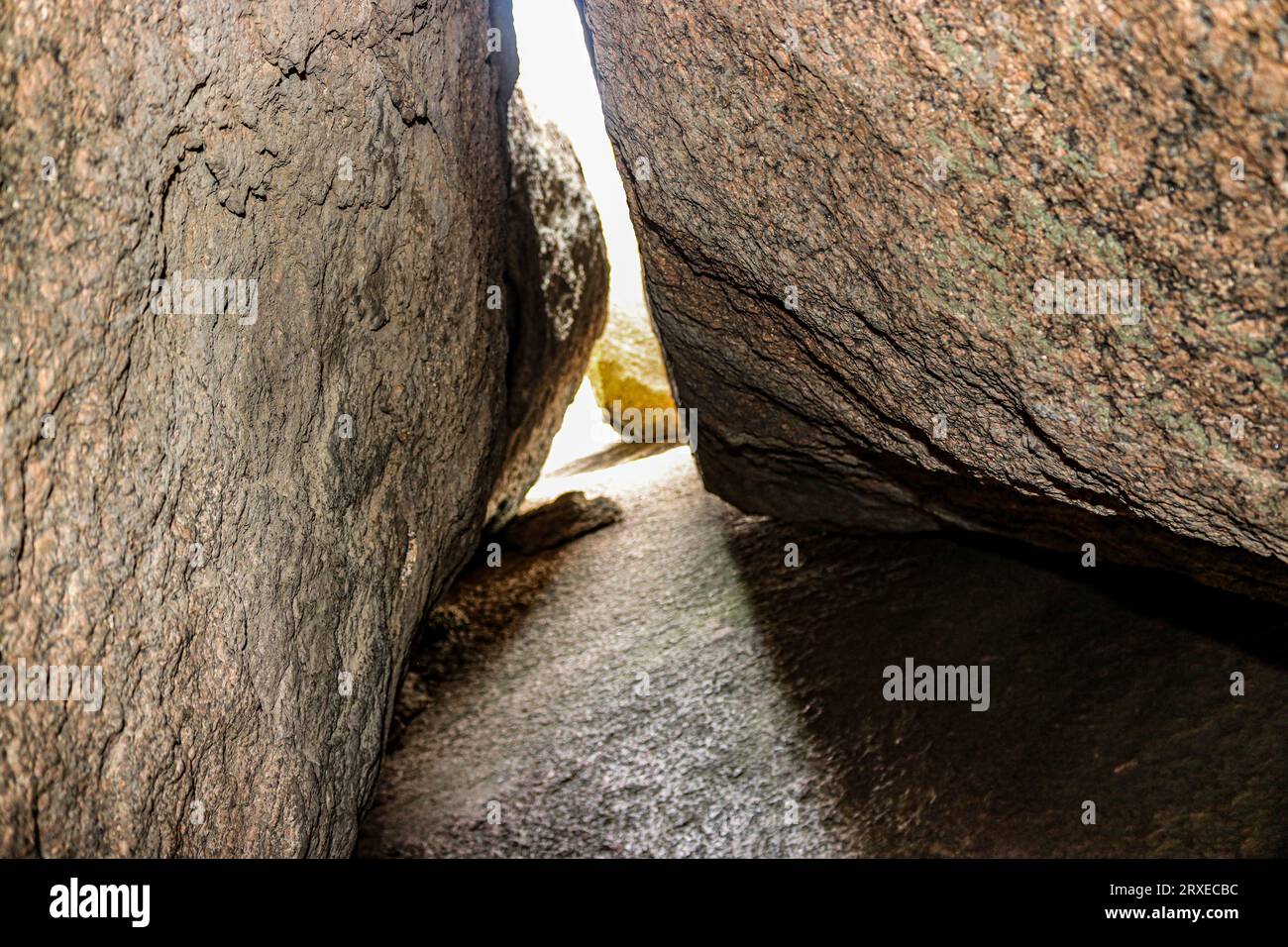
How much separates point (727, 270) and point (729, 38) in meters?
0.54

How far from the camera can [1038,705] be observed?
2.48m

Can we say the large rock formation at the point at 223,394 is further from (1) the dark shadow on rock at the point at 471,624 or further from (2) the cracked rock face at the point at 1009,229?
(1) the dark shadow on rock at the point at 471,624

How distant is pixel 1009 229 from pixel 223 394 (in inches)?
51.1

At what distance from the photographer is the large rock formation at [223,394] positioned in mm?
1288

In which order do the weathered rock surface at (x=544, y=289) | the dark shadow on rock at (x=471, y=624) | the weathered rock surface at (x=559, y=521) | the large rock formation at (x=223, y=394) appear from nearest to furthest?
the large rock formation at (x=223, y=394)
the weathered rock surface at (x=544, y=289)
the dark shadow on rock at (x=471, y=624)
the weathered rock surface at (x=559, y=521)

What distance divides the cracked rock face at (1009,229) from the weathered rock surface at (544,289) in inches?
28.2

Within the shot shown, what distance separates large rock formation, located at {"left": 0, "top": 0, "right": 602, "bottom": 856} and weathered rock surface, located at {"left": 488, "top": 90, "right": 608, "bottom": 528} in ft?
1.61

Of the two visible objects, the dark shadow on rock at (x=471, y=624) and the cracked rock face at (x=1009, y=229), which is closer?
the cracked rock face at (x=1009, y=229)

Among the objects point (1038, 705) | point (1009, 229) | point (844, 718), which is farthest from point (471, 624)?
point (1009, 229)

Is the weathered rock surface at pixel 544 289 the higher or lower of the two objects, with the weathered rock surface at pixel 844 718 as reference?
higher

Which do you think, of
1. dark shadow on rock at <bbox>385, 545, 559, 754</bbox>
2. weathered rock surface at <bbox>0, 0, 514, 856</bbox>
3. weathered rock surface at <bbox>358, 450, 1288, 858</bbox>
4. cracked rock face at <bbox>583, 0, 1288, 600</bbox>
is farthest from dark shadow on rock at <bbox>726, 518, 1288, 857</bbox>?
weathered rock surface at <bbox>0, 0, 514, 856</bbox>

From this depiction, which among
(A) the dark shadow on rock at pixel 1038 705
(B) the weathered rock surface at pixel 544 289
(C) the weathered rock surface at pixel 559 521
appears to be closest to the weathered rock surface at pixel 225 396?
(B) the weathered rock surface at pixel 544 289

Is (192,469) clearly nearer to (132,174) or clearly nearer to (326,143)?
(132,174)

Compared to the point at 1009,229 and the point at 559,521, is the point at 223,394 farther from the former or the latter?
the point at 559,521
